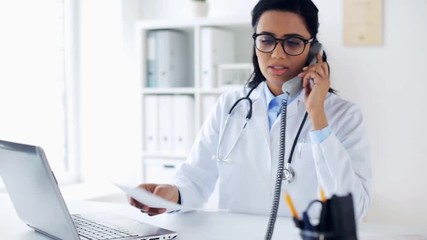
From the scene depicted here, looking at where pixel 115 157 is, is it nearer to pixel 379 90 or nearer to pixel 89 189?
pixel 89 189

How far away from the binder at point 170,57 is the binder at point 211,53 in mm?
203

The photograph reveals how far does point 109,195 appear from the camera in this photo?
354 cm

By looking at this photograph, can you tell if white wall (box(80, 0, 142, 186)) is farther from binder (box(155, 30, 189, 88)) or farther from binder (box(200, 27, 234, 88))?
binder (box(200, 27, 234, 88))

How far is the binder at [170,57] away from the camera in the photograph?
3.53 meters

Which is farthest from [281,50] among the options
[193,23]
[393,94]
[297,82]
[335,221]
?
[193,23]

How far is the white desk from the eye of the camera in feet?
5.10

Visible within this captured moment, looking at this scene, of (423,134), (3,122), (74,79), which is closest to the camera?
(423,134)

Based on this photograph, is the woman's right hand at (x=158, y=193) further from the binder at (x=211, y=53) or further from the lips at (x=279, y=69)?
the binder at (x=211, y=53)

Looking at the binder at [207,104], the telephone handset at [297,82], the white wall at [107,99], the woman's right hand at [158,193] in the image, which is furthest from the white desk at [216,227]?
the white wall at [107,99]

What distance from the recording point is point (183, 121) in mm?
3480

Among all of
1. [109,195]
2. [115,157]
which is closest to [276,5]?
[109,195]

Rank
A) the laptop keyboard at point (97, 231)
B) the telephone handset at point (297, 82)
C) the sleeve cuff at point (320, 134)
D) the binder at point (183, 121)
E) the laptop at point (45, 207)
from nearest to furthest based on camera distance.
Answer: the laptop at point (45, 207), the laptop keyboard at point (97, 231), the sleeve cuff at point (320, 134), the telephone handset at point (297, 82), the binder at point (183, 121)

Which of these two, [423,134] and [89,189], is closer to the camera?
[423,134]

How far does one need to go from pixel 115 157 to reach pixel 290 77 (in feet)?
7.22
